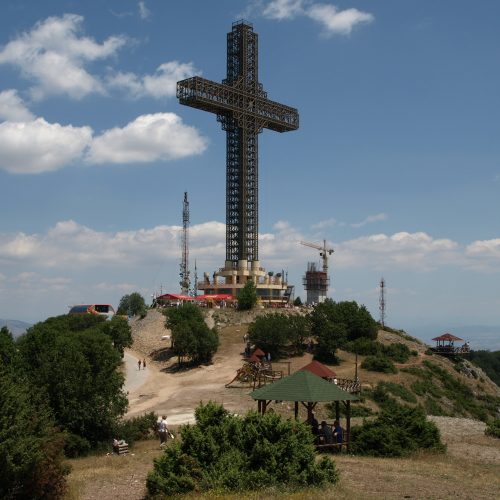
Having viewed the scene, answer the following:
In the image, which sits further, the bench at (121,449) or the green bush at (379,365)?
the green bush at (379,365)

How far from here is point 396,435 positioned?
25172mm

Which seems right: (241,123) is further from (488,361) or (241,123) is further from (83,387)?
(488,361)

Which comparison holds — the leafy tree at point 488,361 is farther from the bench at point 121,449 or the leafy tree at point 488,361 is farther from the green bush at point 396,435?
the bench at point 121,449

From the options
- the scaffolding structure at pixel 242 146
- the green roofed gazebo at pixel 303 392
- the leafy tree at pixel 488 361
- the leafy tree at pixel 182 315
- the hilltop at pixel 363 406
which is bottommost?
the leafy tree at pixel 488 361

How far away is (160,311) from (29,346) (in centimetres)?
3548

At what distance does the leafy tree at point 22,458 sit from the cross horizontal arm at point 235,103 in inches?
2452

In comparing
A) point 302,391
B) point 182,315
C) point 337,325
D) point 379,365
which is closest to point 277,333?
point 337,325

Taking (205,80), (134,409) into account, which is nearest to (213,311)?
(205,80)

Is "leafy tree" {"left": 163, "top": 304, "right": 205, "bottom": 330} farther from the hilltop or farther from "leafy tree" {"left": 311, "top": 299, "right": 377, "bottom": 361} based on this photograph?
"leafy tree" {"left": 311, "top": 299, "right": 377, "bottom": 361}

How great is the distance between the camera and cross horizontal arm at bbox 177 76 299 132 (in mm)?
77938

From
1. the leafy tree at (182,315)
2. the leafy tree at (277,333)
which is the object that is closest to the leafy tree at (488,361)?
the leafy tree at (277,333)

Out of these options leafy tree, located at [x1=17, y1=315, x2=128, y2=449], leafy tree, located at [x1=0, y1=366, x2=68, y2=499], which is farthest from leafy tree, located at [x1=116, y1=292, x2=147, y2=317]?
leafy tree, located at [x1=0, y1=366, x2=68, y2=499]

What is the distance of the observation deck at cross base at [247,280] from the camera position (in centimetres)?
8394

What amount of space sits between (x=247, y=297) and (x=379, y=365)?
2381 cm
